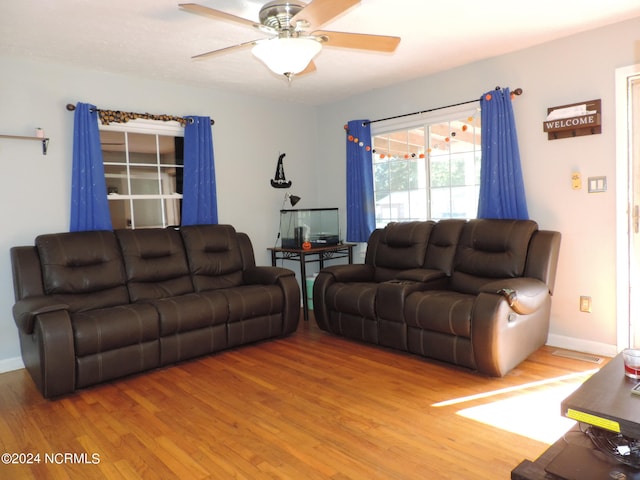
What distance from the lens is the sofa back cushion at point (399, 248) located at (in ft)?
13.3

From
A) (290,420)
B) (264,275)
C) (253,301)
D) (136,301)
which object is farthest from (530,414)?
(136,301)

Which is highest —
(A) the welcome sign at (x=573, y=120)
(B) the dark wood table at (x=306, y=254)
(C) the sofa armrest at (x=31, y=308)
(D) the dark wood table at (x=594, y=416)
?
(A) the welcome sign at (x=573, y=120)

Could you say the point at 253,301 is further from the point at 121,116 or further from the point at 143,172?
the point at 121,116

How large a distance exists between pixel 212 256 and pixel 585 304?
3096mm

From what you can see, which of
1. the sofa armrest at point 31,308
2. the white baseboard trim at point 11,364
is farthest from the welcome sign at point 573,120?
the white baseboard trim at point 11,364

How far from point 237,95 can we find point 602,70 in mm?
3287

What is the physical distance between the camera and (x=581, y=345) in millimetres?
3510

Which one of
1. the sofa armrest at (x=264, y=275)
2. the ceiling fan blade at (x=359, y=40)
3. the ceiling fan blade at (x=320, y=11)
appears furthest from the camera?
the sofa armrest at (x=264, y=275)

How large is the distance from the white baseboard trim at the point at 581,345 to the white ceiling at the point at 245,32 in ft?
7.50

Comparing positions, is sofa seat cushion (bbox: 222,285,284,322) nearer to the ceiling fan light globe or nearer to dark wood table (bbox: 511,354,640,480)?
the ceiling fan light globe

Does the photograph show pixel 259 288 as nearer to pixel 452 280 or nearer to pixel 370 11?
pixel 452 280

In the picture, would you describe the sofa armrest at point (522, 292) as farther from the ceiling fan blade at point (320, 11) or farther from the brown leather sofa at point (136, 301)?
the ceiling fan blade at point (320, 11)

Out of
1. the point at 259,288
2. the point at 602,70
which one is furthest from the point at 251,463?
the point at 602,70

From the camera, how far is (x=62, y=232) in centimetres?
376
